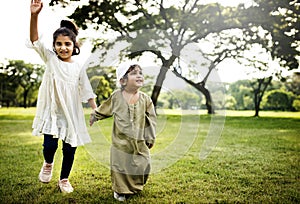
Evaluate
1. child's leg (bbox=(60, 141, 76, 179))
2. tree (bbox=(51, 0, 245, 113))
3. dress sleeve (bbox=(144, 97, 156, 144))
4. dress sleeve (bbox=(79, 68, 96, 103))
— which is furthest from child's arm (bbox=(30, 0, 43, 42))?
tree (bbox=(51, 0, 245, 113))

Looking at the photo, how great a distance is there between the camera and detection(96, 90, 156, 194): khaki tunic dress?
2.80 m

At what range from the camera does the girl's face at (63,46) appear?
284cm

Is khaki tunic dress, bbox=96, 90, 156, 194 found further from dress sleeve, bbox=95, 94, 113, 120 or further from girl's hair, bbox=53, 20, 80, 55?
girl's hair, bbox=53, 20, 80, 55

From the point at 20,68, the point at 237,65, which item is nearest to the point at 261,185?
the point at 237,65

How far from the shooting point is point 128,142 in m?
2.81

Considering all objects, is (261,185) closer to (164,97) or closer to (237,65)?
(164,97)

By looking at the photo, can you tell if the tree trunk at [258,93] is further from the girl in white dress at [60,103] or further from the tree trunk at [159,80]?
the girl in white dress at [60,103]

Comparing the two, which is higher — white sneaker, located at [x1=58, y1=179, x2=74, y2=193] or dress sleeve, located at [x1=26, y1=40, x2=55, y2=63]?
dress sleeve, located at [x1=26, y1=40, x2=55, y2=63]

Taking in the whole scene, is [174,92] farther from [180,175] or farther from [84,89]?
[84,89]

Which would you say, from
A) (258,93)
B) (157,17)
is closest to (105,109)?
(157,17)

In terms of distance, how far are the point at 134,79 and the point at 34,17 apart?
829 millimetres

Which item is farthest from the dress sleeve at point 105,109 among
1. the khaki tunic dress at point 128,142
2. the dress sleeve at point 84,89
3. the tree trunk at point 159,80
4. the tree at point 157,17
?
the tree at point 157,17

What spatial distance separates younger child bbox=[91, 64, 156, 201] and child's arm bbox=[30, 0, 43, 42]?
0.66 metres

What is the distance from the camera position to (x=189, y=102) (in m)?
3.93
